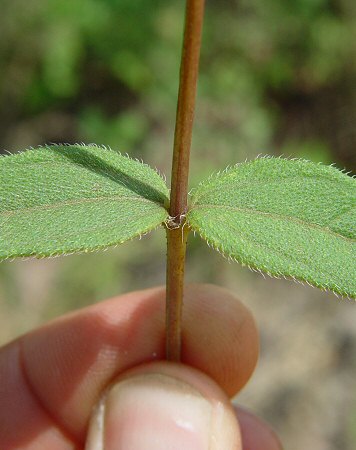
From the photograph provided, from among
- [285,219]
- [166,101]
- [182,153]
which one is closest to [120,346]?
[285,219]

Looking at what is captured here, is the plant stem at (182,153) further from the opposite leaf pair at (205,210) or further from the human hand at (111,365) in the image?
the human hand at (111,365)

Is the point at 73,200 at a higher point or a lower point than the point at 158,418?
higher

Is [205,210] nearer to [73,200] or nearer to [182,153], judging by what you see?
[182,153]

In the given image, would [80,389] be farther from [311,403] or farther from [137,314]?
[311,403]

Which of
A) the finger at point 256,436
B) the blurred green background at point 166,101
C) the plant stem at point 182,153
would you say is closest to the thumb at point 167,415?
the plant stem at point 182,153

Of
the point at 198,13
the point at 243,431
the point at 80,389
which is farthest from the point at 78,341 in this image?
the point at 198,13

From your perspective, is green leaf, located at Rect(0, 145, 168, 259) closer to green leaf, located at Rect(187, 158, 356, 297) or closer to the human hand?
green leaf, located at Rect(187, 158, 356, 297)

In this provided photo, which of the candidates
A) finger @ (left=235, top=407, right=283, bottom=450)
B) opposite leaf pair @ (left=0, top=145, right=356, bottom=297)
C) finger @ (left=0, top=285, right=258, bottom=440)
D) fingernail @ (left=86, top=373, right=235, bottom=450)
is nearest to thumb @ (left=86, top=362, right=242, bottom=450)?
fingernail @ (left=86, top=373, right=235, bottom=450)
